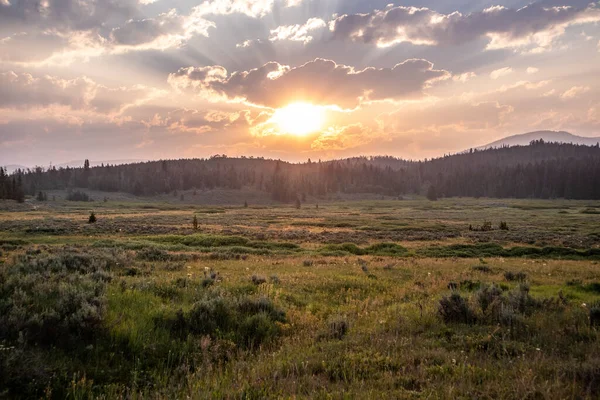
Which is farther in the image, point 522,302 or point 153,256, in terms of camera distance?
point 153,256

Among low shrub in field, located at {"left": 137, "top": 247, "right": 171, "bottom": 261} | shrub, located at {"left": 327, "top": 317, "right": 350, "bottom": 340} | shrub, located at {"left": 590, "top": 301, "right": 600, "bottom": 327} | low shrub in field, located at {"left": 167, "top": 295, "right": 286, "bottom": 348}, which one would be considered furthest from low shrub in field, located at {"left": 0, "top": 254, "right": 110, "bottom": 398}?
low shrub in field, located at {"left": 137, "top": 247, "right": 171, "bottom": 261}

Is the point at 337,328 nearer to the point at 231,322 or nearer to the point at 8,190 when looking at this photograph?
the point at 231,322

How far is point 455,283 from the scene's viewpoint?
13.5 m

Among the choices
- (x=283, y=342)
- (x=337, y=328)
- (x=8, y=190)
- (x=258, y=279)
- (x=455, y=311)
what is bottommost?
(x=258, y=279)

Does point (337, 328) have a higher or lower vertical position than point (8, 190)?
lower

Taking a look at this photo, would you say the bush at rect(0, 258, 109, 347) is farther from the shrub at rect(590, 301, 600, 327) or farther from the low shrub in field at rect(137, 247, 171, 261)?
the low shrub in field at rect(137, 247, 171, 261)

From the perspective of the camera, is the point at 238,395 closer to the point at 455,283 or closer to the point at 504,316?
the point at 504,316

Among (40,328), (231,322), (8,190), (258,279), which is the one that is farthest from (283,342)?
(8,190)

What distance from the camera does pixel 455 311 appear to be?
28.5ft

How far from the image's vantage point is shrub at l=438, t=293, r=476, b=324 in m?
→ 8.55

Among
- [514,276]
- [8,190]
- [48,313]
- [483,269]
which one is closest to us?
[48,313]

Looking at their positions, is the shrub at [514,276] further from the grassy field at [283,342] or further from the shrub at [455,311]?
the shrub at [455,311]

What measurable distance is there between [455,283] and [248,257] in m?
13.3

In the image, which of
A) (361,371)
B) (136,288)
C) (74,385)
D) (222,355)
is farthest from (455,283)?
(74,385)
